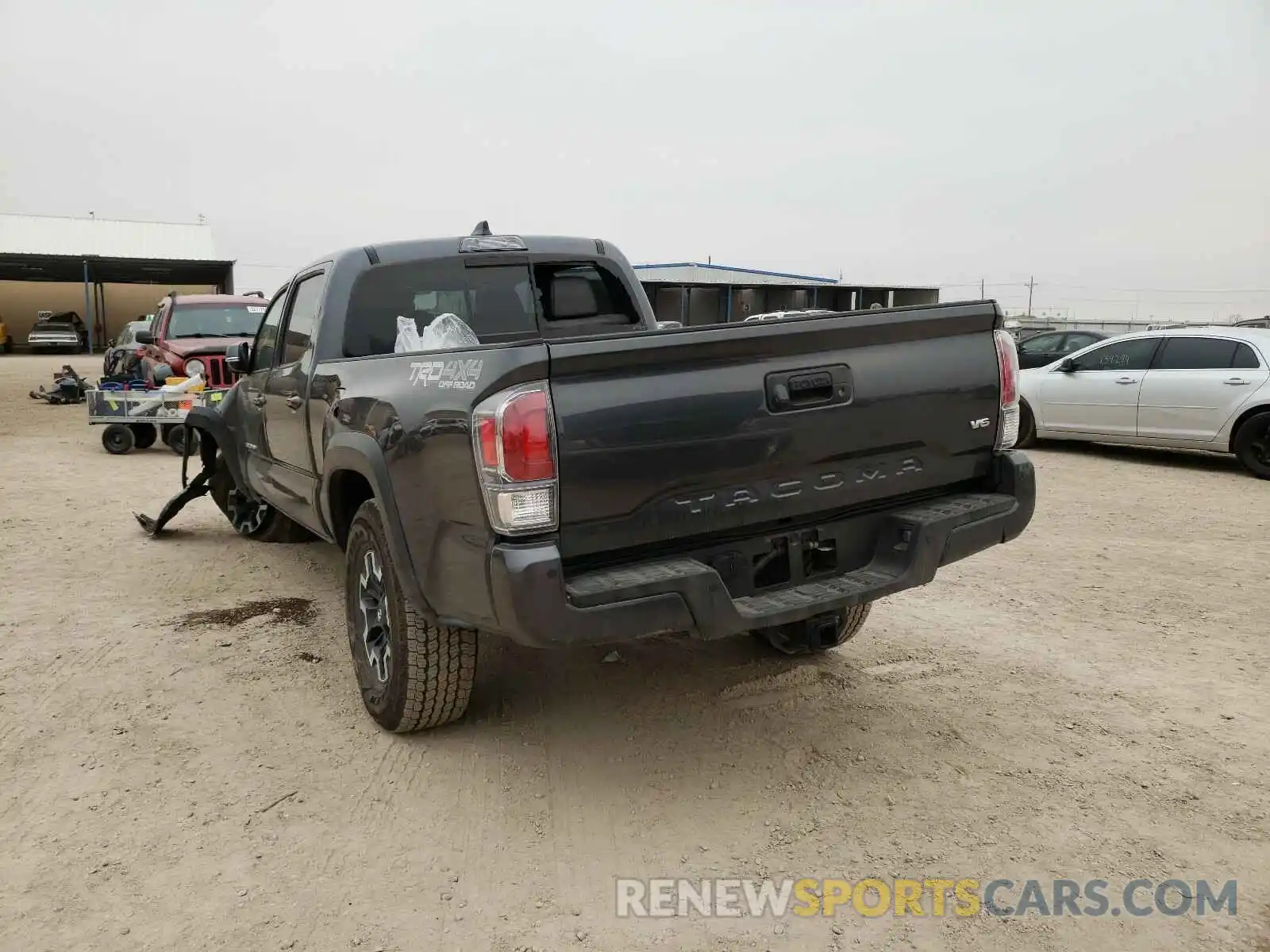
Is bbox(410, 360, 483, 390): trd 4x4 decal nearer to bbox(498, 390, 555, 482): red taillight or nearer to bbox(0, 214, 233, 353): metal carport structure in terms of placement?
bbox(498, 390, 555, 482): red taillight

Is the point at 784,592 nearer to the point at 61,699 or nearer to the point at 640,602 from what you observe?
the point at 640,602

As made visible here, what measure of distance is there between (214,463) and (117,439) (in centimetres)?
591

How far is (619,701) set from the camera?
159 inches

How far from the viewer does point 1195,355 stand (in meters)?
10.1

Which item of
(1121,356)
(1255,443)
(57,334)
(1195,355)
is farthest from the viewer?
(57,334)

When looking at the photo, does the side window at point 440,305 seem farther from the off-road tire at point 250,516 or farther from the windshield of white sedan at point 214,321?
the windshield of white sedan at point 214,321

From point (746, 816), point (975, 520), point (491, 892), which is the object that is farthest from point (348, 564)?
point (975, 520)

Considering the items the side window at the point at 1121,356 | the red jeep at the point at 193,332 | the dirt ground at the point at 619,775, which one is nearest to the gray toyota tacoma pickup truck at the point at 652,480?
the dirt ground at the point at 619,775

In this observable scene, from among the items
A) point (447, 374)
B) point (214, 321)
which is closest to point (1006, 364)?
point (447, 374)

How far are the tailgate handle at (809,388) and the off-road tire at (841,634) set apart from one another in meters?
1.44

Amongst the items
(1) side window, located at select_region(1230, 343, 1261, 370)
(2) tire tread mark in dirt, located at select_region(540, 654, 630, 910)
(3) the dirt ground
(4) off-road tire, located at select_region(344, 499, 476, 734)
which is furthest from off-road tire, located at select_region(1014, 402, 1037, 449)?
(4) off-road tire, located at select_region(344, 499, 476, 734)

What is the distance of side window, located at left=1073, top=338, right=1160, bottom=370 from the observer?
1058cm

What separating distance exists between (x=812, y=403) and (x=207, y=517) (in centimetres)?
670

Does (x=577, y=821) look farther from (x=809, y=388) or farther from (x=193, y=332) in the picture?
(x=193, y=332)
